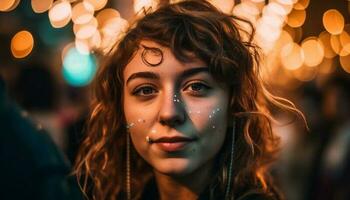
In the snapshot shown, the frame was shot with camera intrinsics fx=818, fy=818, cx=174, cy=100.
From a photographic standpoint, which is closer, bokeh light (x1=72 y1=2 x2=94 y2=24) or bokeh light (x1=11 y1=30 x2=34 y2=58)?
bokeh light (x1=72 y1=2 x2=94 y2=24)

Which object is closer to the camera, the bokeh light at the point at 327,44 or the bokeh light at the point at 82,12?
the bokeh light at the point at 82,12

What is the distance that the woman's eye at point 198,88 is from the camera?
371 cm

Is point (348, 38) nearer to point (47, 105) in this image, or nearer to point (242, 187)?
point (47, 105)

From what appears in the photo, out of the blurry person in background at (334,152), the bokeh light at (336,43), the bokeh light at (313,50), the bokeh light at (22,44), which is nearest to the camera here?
the blurry person in background at (334,152)

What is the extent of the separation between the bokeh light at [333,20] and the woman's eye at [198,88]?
16.1 metres

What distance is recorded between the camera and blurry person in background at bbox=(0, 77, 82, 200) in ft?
9.29

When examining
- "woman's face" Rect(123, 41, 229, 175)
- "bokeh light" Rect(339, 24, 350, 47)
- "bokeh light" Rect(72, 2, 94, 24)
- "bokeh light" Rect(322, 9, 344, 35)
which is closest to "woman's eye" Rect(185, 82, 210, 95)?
"woman's face" Rect(123, 41, 229, 175)

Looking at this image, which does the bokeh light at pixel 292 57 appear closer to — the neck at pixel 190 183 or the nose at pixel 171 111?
the neck at pixel 190 183

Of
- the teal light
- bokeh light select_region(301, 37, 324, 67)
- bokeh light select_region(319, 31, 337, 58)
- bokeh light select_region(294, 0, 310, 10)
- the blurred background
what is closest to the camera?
the blurred background

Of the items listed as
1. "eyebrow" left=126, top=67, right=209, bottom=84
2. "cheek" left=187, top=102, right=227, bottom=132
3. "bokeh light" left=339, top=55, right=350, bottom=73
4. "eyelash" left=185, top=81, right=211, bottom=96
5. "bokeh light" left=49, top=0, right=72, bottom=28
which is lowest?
"bokeh light" left=339, top=55, right=350, bottom=73

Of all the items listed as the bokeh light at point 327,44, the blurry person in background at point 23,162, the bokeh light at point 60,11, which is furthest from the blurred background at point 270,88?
the bokeh light at point 327,44

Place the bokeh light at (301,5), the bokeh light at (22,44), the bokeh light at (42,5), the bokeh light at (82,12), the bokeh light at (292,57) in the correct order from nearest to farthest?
the bokeh light at (82,12) → the bokeh light at (42,5) → the bokeh light at (22,44) → the bokeh light at (301,5) → the bokeh light at (292,57)

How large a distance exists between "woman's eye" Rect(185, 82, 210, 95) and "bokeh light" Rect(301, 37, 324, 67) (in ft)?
68.0

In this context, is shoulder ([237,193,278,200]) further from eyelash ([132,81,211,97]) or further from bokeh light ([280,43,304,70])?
bokeh light ([280,43,304,70])
